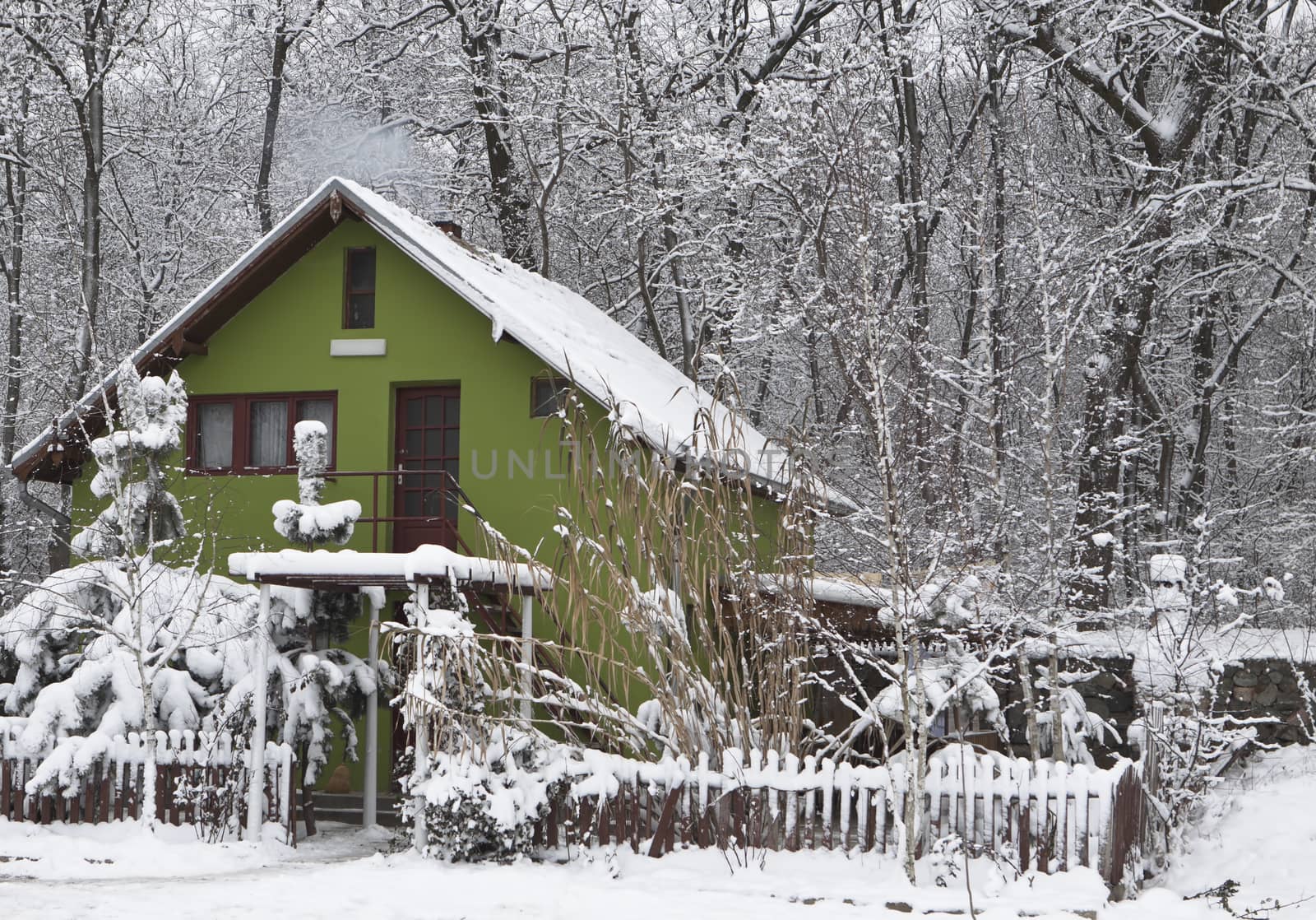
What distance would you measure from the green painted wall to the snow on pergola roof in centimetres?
308

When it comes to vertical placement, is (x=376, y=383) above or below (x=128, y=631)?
above

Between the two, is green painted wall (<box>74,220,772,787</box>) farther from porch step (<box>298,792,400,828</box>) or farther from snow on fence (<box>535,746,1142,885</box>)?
snow on fence (<box>535,746,1142,885</box>)

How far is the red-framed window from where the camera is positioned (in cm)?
1778

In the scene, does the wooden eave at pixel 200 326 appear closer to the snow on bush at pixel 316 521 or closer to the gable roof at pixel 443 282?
the gable roof at pixel 443 282

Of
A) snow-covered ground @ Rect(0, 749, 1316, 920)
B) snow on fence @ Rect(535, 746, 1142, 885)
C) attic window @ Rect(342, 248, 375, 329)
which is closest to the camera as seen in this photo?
snow-covered ground @ Rect(0, 749, 1316, 920)

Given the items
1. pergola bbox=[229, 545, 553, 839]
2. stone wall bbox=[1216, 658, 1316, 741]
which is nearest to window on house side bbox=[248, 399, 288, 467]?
pergola bbox=[229, 545, 553, 839]

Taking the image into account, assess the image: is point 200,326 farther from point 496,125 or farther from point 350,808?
point 496,125

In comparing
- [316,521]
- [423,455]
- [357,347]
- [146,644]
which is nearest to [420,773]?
[316,521]

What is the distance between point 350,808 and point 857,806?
23.3ft

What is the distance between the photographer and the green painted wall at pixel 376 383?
1673 cm

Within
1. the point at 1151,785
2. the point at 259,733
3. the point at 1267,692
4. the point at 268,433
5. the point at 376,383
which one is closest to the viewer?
the point at 1151,785

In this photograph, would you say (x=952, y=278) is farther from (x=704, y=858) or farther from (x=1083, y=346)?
(x=704, y=858)

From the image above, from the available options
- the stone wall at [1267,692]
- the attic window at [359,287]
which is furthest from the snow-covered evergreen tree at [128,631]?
the stone wall at [1267,692]

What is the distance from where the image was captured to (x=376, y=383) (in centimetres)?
1750
